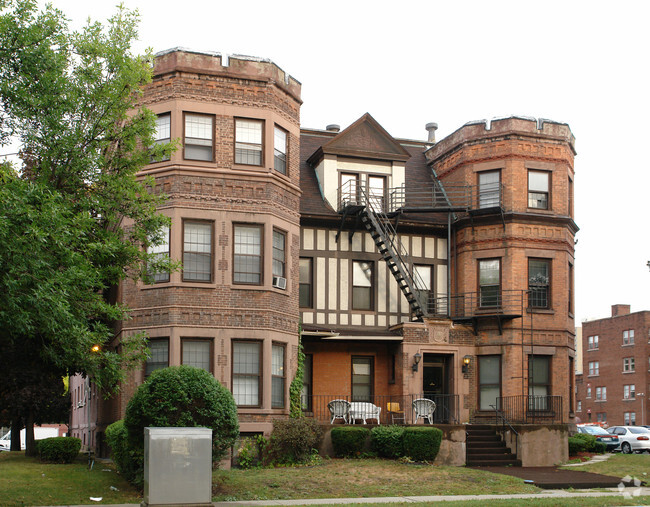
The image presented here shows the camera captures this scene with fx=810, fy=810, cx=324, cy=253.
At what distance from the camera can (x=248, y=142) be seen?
82.1 feet

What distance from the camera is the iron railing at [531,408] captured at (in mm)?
27609

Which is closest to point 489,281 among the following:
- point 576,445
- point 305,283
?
point 576,445

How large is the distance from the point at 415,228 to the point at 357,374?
5727 millimetres

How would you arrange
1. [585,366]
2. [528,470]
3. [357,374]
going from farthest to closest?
[585,366] → [357,374] → [528,470]

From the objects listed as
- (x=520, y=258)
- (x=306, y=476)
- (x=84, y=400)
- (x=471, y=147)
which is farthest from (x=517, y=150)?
(x=84, y=400)

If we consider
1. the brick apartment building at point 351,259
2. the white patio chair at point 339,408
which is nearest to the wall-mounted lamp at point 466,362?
the brick apartment building at point 351,259

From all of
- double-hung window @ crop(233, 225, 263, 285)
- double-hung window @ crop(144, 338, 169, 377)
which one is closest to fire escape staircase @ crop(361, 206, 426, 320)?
double-hung window @ crop(233, 225, 263, 285)

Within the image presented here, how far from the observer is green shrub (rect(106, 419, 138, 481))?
17828 millimetres

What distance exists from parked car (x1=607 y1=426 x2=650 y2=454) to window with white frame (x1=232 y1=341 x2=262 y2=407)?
74.8ft

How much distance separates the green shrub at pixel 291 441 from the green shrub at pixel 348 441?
2.88 ft

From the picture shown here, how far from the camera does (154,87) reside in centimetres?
2488

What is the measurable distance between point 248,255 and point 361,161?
735 cm

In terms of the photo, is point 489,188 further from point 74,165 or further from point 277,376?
point 74,165

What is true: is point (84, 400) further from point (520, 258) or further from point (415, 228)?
point (520, 258)
